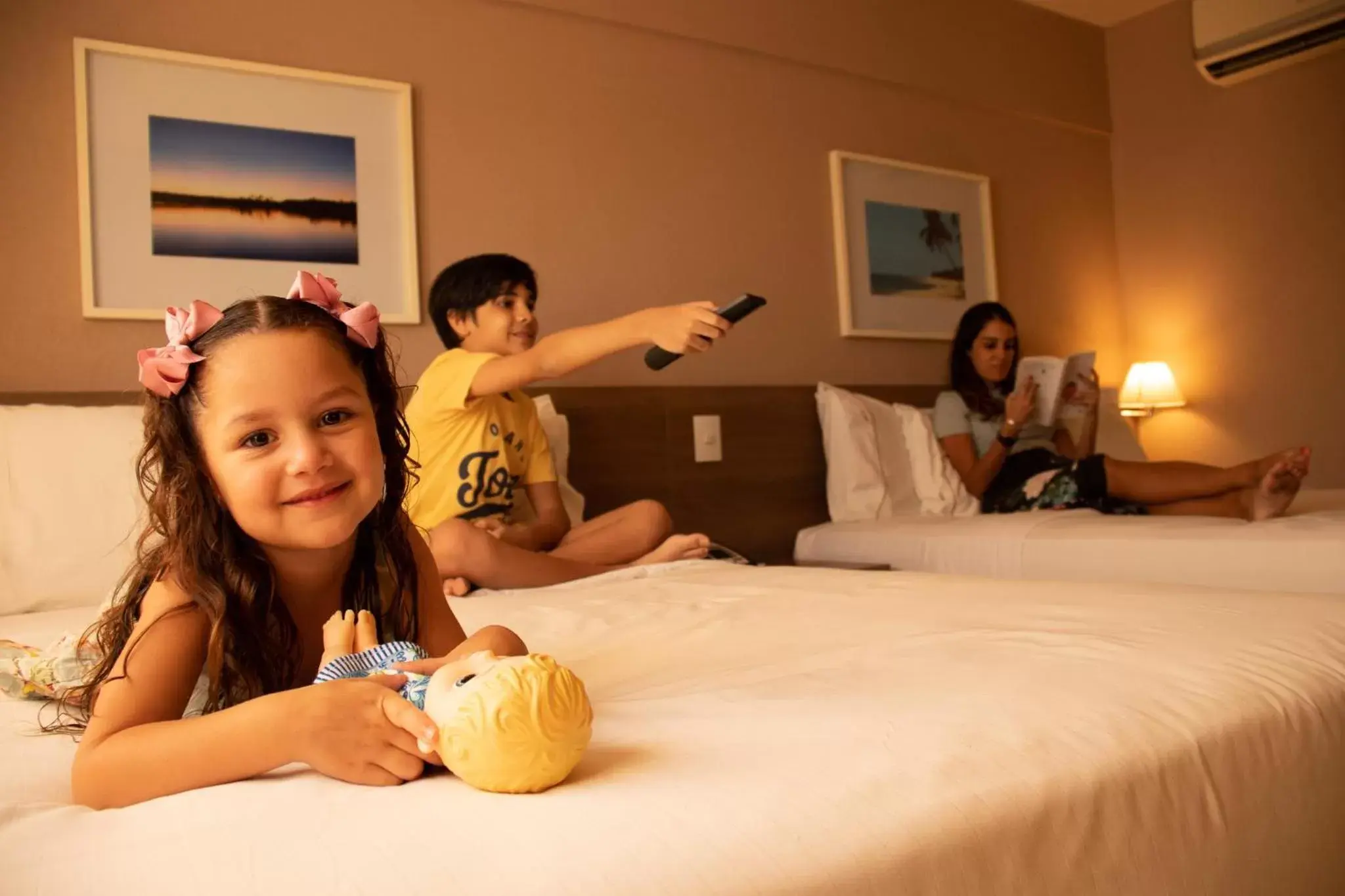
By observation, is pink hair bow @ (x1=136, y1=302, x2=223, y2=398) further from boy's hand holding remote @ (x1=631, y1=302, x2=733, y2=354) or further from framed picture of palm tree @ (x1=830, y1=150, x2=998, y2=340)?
framed picture of palm tree @ (x1=830, y1=150, x2=998, y2=340)

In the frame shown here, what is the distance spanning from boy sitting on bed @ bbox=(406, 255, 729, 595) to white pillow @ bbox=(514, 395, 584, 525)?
0.46ft

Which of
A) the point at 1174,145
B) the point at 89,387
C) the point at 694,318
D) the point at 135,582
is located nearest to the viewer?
the point at 135,582

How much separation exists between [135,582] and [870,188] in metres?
2.92

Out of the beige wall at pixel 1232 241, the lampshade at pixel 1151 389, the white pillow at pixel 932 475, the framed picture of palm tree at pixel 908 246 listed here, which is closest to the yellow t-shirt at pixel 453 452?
the white pillow at pixel 932 475

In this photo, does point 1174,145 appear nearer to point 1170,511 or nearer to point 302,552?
point 1170,511

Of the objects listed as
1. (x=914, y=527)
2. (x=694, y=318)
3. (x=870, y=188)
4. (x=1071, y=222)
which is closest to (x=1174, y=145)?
(x=1071, y=222)

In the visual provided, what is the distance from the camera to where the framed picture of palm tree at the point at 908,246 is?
3373 mm

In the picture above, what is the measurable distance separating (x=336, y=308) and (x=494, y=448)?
3.71ft

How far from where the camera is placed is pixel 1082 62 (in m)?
4.09

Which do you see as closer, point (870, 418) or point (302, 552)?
point (302, 552)

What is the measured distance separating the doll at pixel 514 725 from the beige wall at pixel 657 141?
1902 millimetres

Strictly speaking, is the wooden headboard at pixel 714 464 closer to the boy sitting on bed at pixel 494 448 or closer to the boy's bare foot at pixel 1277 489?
the boy sitting on bed at pixel 494 448

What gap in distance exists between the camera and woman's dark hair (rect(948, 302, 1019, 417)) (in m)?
3.19

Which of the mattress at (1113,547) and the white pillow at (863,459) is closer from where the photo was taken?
the mattress at (1113,547)
